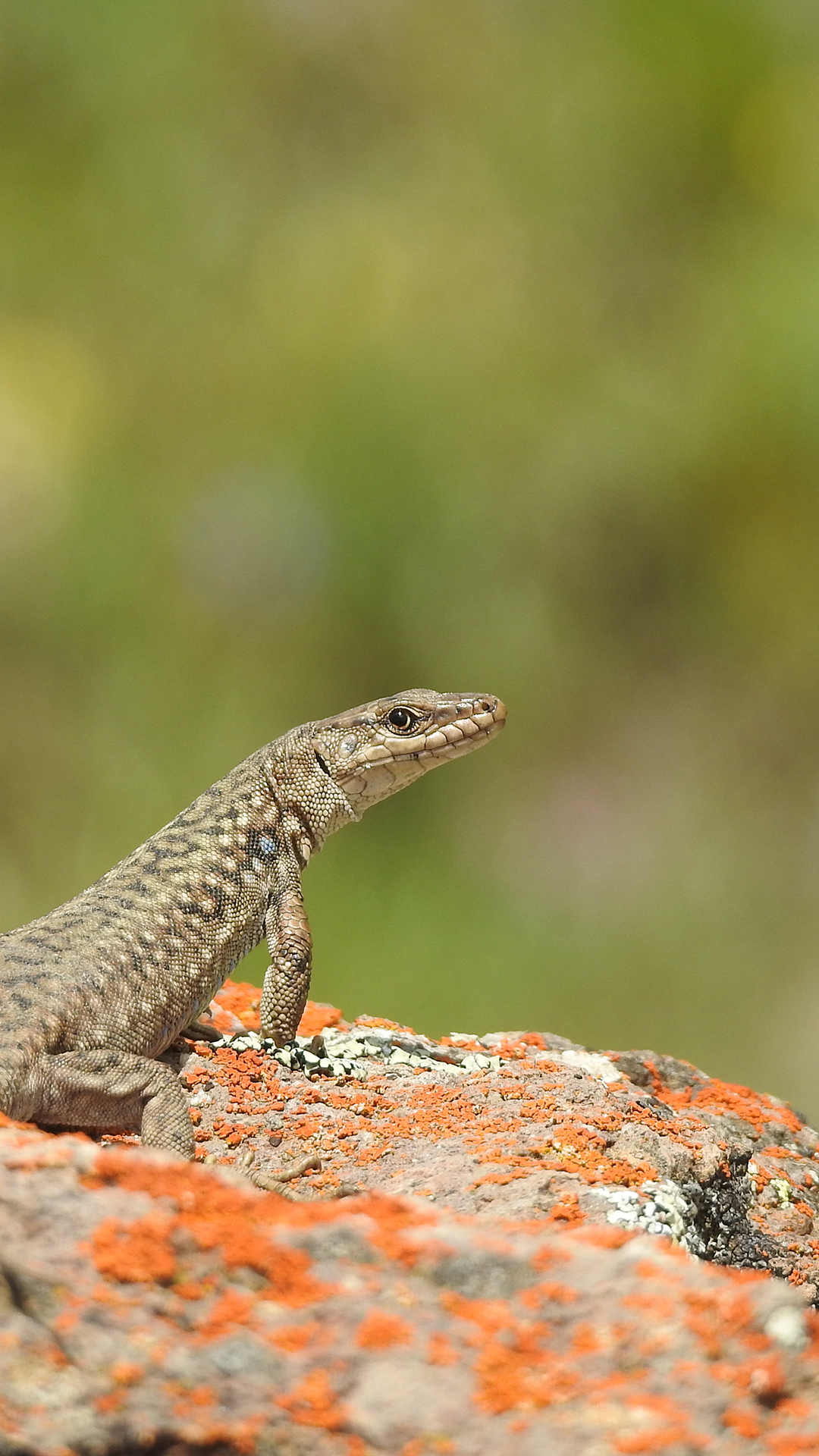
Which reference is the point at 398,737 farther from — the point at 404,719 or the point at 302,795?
the point at 302,795

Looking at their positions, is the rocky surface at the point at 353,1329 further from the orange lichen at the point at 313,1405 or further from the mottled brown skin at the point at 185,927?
the mottled brown skin at the point at 185,927

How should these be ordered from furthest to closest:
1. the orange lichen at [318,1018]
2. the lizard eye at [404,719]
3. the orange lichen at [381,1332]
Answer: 1. the lizard eye at [404,719]
2. the orange lichen at [318,1018]
3. the orange lichen at [381,1332]

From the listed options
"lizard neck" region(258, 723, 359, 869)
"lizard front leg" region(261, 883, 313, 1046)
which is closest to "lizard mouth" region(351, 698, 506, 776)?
"lizard neck" region(258, 723, 359, 869)

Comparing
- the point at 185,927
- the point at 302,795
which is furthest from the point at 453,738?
the point at 185,927

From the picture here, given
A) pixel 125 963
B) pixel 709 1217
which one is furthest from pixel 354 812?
pixel 709 1217

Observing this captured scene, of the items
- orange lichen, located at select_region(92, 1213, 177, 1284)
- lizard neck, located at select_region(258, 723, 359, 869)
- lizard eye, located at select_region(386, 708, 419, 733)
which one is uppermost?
lizard eye, located at select_region(386, 708, 419, 733)

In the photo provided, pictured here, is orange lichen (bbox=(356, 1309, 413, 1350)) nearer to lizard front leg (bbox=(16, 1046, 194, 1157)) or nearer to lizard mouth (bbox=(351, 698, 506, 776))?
lizard front leg (bbox=(16, 1046, 194, 1157))

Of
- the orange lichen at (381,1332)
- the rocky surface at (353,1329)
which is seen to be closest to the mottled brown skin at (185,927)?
the rocky surface at (353,1329)
